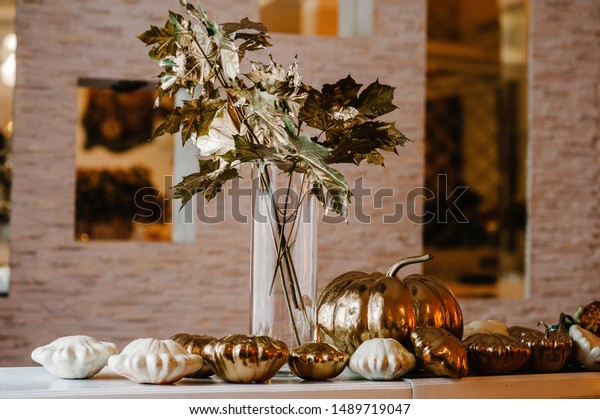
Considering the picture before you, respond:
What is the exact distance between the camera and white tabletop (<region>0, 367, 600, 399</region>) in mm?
983

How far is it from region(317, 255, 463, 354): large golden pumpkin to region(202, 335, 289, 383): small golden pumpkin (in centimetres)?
19

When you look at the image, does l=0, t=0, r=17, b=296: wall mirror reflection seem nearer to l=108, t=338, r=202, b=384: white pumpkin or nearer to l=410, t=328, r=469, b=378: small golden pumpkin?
l=108, t=338, r=202, b=384: white pumpkin

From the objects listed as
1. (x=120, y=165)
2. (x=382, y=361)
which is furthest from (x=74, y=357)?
(x=120, y=165)

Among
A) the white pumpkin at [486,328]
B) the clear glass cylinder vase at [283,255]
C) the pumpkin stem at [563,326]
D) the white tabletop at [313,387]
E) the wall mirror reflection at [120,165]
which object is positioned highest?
the wall mirror reflection at [120,165]

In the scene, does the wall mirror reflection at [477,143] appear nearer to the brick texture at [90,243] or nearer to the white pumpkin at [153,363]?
the brick texture at [90,243]

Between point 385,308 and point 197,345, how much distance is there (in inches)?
11.2

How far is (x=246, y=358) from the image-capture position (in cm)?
103

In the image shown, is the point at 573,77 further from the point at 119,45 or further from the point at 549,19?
the point at 119,45

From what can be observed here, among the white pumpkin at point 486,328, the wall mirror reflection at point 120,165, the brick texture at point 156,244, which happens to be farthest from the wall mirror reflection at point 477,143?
the white pumpkin at point 486,328

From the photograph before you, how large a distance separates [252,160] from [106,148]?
327 cm

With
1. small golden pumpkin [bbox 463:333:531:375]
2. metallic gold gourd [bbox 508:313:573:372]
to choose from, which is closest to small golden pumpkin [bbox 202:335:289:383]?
small golden pumpkin [bbox 463:333:531:375]

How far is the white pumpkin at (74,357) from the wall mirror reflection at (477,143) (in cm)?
510

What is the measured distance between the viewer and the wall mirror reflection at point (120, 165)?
13.8 feet
